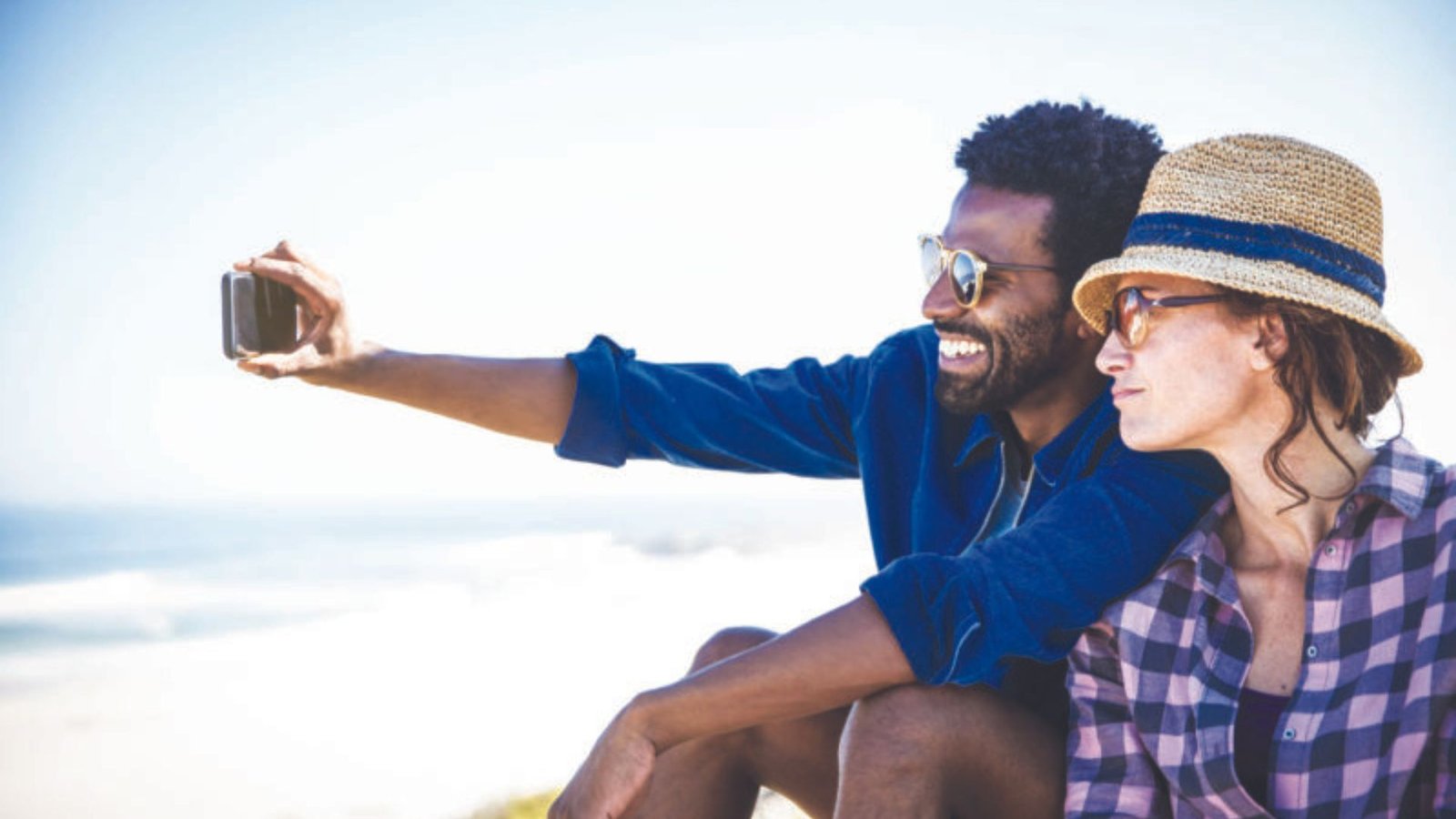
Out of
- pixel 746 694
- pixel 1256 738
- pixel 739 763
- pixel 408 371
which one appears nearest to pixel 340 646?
pixel 408 371

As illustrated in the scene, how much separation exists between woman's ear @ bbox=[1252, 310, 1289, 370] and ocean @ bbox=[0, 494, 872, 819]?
9.73 feet

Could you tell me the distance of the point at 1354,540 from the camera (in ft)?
7.45

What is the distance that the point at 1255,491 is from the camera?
244 centimetres

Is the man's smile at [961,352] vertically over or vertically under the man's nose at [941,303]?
under

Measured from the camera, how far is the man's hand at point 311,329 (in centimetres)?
312

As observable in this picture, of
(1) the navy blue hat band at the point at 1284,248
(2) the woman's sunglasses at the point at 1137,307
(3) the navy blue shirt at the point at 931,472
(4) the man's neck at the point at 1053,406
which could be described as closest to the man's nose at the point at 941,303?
(3) the navy blue shirt at the point at 931,472

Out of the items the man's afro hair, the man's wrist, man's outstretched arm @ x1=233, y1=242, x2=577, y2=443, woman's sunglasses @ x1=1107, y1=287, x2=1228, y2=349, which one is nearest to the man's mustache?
the man's afro hair

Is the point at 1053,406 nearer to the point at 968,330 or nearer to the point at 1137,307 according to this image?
the point at 968,330

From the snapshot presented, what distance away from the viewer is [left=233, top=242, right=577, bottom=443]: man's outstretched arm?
317 cm

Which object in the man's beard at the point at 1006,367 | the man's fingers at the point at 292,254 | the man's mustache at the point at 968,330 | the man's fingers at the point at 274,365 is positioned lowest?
the man's beard at the point at 1006,367

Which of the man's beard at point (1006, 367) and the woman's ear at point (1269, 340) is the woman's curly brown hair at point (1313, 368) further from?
the man's beard at point (1006, 367)

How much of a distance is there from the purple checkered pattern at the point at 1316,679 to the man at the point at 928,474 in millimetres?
95

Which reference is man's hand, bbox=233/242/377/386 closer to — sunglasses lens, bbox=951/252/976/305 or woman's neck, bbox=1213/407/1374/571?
sunglasses lens, bbox=951/252/976/305

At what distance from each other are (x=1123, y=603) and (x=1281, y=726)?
1.10 ft
